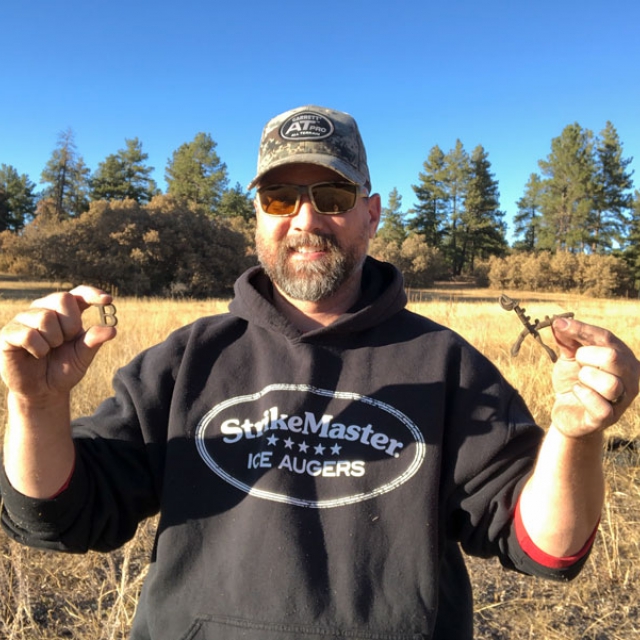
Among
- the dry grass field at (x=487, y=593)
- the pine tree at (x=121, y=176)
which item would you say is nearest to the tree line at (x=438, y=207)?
the pine tree at (x=121, y=176)

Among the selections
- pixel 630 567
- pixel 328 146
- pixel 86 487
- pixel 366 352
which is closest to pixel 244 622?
pixel 86 487

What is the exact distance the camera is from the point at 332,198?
7.14 ft

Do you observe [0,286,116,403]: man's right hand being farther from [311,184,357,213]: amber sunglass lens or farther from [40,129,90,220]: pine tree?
[40,129,90,220]: pine tree

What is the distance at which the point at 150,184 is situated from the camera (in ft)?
186

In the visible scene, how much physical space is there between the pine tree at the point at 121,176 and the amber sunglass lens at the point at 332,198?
54.4 metres

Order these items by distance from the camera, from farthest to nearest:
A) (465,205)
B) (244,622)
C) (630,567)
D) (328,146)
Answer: (465,205), (630,567), (328,146), (244,622)

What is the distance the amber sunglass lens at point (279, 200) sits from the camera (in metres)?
2.19

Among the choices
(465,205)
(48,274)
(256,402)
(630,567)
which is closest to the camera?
(256,402)

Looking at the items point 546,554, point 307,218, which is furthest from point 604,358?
point 307,218

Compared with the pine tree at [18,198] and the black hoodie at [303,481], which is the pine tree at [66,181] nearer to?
the pine tree at [18,198]

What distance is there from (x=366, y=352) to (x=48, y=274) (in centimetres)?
3446

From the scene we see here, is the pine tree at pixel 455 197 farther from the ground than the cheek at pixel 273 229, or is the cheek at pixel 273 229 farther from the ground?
the pine tree at pixel 455 197

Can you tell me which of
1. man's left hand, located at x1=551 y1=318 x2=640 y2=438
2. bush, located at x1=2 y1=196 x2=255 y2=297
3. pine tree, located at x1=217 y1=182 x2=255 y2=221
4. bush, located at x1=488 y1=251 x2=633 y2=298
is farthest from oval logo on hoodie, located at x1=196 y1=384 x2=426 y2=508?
pine tree, located at x1=217 y1=182 x2=255 y2=221

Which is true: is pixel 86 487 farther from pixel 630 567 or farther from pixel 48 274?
pixel 48 274
